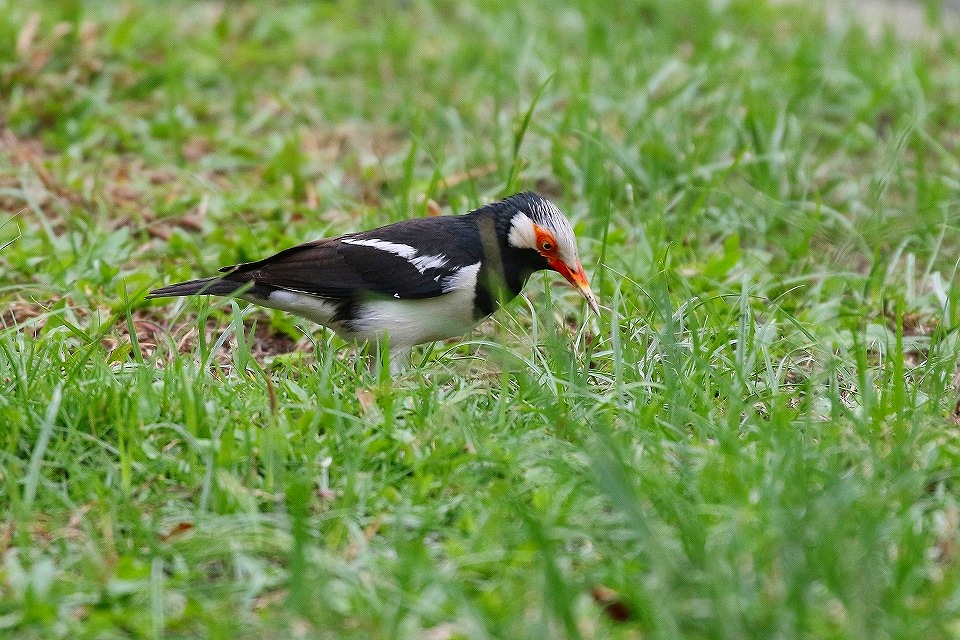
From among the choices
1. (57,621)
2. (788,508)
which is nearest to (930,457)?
(788,508)

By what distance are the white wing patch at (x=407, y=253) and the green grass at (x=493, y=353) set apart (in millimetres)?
369

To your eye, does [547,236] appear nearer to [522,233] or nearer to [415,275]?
[522,233]

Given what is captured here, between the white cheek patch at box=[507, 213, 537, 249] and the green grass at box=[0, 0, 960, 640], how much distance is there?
0.57ft

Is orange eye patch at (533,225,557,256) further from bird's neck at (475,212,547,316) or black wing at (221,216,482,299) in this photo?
black wing at (221,216,482,299)

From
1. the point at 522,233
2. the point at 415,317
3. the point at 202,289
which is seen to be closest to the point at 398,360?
the point at 415,317

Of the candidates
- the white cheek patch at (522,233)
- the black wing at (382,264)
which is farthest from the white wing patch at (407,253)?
the white cheek patch at (522,233)

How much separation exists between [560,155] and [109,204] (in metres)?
2.34

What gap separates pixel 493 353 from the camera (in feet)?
15.1

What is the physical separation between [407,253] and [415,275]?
0.35 feet

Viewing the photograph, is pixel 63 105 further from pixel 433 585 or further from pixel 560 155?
pixel 433 585

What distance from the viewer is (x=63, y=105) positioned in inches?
290

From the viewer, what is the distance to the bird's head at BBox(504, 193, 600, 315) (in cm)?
483

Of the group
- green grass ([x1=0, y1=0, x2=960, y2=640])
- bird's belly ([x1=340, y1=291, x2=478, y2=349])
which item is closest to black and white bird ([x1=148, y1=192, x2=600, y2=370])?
bird's belly ([x1=340, y1=291, x2=478, y2=349])

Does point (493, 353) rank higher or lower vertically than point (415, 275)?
lower
